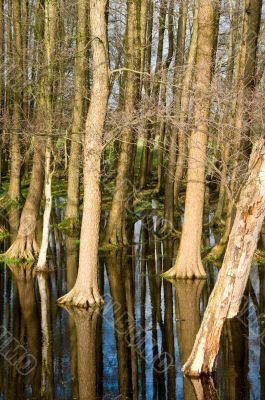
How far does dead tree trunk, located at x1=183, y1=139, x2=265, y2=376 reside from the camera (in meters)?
8.84

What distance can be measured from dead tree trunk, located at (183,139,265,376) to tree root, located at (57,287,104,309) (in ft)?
15.6

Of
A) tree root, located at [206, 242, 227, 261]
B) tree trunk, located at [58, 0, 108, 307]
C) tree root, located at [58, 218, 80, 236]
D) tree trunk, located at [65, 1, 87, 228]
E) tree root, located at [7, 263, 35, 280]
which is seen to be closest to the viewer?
tree trunk, located at [58, 0, 108, 307]

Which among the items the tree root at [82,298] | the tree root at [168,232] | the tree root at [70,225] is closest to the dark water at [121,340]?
the tree root at [82,298]

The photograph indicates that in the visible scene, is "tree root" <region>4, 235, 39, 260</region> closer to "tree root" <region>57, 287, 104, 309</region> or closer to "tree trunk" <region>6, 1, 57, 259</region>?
"tree trunk" <region>6, 1, 57, 259</region>

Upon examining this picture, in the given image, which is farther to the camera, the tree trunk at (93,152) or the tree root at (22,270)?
the tree root at (22,270)

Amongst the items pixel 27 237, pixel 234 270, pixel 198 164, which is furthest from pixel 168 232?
pixel 234 270

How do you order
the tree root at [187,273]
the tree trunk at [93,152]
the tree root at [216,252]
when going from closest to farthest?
the tree trunk at [93,152], the tree root at [187,273], the tree root at [216,252]

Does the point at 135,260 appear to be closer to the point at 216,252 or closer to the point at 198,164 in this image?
the point at 216,252

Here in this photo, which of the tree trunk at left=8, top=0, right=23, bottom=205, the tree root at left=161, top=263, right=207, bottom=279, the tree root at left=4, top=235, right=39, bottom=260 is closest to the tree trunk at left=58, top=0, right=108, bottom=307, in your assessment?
the tree root at left=161, top=263, right=207, bottom=279

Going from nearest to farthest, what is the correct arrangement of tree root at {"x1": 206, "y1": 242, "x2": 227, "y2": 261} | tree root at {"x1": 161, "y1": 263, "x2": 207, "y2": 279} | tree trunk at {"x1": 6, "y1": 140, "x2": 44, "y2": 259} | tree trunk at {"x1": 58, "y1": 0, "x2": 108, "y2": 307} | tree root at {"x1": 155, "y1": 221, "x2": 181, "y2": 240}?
tree trunk at {"x1": 58, "y1": 0, "x2": 108, "y2": 307} → tree root at {"x1": 161, "y1": 263, "x2": 207, "y2": 279} → tree trunk at {"x1": 6, "y1": 140, "x2": 44, "y2": 259} → tree root at {"x1": 206, "y1": 242, "x2": 227, "y2": 261} → tree root at {"x1": 155, "y1": 221, "x2": 181, "y2": 240}

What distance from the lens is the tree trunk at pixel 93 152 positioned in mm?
13633

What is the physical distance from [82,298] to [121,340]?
2548 mm

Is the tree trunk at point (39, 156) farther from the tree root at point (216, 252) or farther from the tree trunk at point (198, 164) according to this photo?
the tree root at point (216, 252)

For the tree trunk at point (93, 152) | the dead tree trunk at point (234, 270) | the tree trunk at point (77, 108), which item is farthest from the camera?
the tree trunk at point (77, 108)
